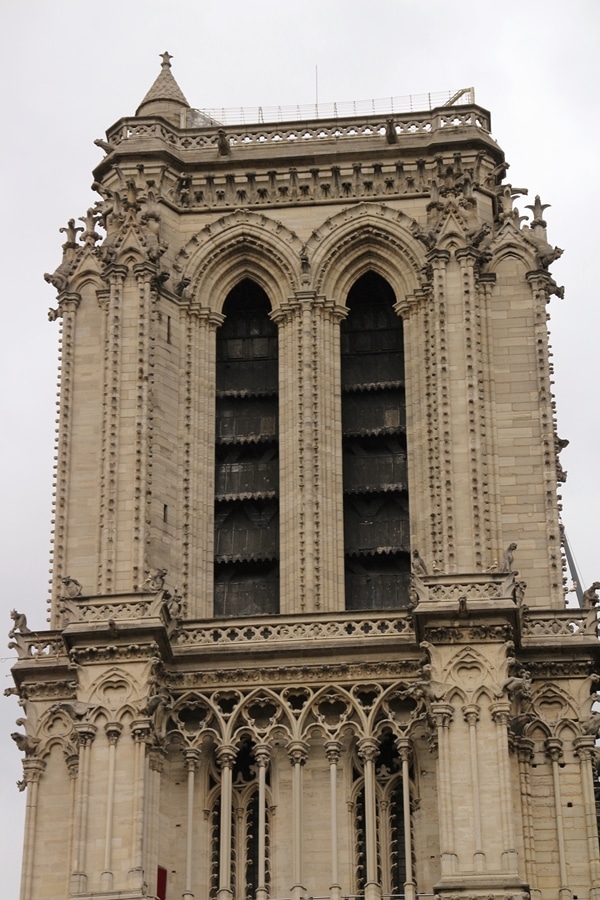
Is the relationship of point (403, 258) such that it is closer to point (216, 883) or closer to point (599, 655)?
point (599, 655)

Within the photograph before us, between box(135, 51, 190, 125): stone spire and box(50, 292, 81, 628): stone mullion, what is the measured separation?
4646 millimetres

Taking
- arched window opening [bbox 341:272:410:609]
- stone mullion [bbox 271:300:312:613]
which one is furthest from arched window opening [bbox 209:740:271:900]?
arched window opening [bbox 341:272:410:609]

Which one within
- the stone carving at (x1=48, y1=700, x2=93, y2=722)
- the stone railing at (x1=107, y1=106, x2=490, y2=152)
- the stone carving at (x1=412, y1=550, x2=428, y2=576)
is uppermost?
the stone railing at (x1=107, y1=106, x2=490, y2=152)

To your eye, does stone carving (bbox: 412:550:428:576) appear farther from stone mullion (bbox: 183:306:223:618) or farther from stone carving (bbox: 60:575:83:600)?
stone carving (bbox: 60:575:83:600)

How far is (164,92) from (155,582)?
37.2 ft

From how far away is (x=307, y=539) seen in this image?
5206cm

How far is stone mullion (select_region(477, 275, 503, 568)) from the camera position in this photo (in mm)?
51469

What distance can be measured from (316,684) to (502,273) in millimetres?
8359

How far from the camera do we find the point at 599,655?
50656 millimetres

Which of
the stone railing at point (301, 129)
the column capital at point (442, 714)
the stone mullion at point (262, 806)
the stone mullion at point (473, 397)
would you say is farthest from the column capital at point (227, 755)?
the stone railing at point (301, 129)

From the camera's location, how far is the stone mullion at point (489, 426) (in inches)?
2026

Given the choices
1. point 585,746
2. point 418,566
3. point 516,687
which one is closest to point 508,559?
point 418,566

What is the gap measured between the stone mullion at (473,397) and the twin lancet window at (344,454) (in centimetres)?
189

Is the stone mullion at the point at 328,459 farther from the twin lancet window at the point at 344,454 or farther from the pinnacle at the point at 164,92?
the pinnacle at the point at 164,92
